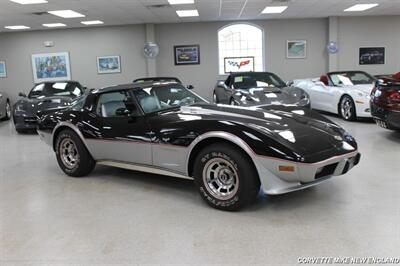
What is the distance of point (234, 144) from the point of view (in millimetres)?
3395

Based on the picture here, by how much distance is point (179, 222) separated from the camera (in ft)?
10.9

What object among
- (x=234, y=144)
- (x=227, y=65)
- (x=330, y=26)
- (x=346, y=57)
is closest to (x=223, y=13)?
(x=227, y=65)

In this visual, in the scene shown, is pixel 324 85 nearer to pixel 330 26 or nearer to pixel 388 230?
pixel 330 26

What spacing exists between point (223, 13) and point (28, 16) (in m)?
6.04

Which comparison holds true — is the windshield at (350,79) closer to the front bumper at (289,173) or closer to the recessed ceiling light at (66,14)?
the front bumper at (289,173)

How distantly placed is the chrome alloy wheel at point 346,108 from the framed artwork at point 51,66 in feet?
35.2

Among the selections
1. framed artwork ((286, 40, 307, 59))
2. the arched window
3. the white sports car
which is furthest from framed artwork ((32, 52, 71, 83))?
the white sports car

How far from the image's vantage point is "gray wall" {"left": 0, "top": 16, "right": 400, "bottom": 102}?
47.2ft

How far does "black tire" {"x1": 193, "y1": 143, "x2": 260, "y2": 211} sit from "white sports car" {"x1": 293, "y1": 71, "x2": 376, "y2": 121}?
590 cm

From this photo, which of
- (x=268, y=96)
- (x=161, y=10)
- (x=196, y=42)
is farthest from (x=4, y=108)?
(x=268, y=96)

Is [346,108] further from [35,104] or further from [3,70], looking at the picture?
[3,70]

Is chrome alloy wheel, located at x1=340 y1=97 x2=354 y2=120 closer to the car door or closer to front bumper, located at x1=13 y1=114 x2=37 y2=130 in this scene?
the car door

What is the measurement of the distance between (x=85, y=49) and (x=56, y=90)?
5.67m

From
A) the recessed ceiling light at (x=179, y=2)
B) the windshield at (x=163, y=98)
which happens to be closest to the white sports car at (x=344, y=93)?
the recessed ceiling light at (x=179, y=2)
